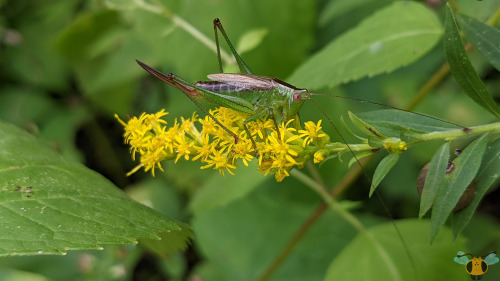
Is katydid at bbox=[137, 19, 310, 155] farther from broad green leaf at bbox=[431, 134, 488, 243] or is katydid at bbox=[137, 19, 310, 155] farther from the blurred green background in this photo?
the blurred green background

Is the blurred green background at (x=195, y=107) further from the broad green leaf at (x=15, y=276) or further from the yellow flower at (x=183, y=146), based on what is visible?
the yellow flower at (x=183, y=146)

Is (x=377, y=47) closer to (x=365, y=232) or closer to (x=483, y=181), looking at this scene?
(x=365, y=232)

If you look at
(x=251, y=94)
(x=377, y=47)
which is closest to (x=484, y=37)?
(x=377, y=47)

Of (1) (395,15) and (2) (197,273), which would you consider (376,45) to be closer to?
(1) (395,15)

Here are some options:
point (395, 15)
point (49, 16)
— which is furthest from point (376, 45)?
point (49, 16)

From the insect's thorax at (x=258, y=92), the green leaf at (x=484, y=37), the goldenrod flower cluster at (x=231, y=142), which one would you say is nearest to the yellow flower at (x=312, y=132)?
the goldenrod flower cluster at (x=231, y=142)
